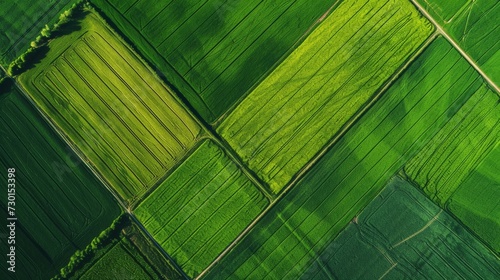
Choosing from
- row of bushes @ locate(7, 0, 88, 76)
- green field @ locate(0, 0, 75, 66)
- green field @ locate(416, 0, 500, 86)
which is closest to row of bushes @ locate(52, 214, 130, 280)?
row of bushes @ locate(7, 0, 88, 76)

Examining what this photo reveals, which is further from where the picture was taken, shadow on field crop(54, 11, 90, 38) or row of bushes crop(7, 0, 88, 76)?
shadow on field crop(54, 11, 90, 38)

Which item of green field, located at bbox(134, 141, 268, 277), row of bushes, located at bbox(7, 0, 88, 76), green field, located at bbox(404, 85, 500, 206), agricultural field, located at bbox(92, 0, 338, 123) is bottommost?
green field, located at bbox(404, 85, 500, 206)

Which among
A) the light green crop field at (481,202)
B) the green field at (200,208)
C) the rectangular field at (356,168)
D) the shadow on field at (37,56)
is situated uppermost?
the shadow on field at (37,56)

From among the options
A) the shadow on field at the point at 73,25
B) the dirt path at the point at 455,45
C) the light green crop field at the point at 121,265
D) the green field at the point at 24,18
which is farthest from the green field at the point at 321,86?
the green field at the point at 24,18

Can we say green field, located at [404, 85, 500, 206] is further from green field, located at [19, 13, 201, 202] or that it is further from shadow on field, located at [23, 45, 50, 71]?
shadow on field, located at [23, 45, 50, 71]

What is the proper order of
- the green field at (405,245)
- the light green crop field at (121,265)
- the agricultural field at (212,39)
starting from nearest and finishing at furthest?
1. the light green crop field at (121,265)
2. the green field at (405,245)
3. the agricultural field at (212,39)

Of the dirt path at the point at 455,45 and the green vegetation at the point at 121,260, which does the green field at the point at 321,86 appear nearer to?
the dirt path at the point at 455,45
